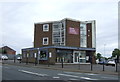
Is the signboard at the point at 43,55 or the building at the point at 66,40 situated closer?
the signboard at the point at 43,55

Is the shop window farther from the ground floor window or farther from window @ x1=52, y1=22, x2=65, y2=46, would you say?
window @ x1=52, y1=22, x2=65, y2=46

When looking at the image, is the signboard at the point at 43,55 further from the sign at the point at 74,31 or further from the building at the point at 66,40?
the sign at the point at 74,31

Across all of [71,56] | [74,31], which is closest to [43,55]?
[71,56]

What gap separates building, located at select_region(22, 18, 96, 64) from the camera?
4097 centimetres

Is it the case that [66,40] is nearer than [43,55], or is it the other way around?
[43,55]

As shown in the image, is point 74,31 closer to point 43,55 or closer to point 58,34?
point 58,34

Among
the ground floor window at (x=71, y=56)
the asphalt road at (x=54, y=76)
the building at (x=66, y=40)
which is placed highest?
the building at (x=66, y=40)

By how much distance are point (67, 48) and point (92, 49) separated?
700 centimetres

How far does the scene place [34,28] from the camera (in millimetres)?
48438

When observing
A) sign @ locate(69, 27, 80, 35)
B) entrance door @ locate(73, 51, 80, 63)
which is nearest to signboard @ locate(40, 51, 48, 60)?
entrance door @ locate(73, 51, 80, 63)

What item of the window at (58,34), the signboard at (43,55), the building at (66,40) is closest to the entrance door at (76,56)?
the building at (66,40)

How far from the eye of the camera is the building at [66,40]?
41.0 metres

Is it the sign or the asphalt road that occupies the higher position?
the sign

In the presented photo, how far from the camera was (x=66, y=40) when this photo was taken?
43.2 metres
